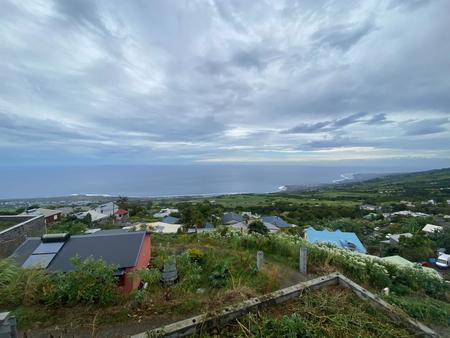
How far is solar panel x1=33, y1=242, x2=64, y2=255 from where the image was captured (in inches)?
226

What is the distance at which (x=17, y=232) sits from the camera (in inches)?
318

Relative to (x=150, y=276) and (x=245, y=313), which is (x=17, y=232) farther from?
(x=245, y=313)

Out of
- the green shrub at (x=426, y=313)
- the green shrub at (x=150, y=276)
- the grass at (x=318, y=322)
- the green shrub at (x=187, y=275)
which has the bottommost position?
the green shrub at (x=426, y=313)

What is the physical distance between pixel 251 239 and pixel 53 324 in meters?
5.94

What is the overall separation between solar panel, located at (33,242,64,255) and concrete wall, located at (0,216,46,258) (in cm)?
240

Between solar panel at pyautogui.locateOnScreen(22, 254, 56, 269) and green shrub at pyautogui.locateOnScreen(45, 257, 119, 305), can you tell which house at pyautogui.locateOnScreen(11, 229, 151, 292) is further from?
green shrub at pyautogui.locateOnScreen(45, 257, 119, 305)

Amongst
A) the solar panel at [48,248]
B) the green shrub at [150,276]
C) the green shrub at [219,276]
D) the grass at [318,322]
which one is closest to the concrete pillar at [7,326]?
the grass at [318,322]

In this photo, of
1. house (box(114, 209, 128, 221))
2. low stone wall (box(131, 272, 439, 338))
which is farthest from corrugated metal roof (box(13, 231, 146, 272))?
house (box(114, 209, 128, 221))

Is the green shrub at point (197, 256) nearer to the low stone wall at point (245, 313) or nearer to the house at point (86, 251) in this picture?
the house at point (86, 251)

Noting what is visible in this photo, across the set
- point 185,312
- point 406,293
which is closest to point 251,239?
point 406,293

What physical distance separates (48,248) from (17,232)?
11.7 ft

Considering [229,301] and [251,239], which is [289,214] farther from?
[229,301]

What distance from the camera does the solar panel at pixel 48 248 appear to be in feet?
18.8

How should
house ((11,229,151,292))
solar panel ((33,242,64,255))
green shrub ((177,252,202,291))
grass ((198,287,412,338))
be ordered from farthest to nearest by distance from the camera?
1. solar panel ((33,242,64,255))
2. house ((11,229,151,292))
3. green shrub ((177,252,202,291))
4. grass ((198,287,412,338))
